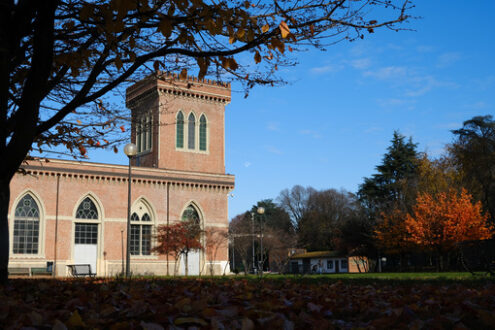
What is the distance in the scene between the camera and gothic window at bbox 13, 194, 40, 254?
109 ft

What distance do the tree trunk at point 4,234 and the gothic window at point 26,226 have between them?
2923cm

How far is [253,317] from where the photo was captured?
2.79 metres

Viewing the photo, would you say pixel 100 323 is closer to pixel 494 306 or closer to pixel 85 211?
pixel 494 306

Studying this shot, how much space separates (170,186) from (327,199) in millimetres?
33395

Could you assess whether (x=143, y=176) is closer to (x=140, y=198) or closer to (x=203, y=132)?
(x=140, y=198)

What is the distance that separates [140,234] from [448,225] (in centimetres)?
2214

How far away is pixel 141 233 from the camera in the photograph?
38.3 meters

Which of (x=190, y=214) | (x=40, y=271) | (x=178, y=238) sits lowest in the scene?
Answer: (x=40, y=271)

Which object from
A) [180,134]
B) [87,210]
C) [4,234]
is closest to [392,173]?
[180,134]

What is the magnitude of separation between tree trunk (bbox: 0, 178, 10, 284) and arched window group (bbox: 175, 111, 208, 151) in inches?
1402

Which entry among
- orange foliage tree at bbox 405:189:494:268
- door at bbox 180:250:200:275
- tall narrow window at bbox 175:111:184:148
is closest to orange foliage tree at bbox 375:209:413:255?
orange foliage tree at bbox 405:189:494:268

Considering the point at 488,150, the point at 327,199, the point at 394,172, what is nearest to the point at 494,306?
the point at 488,150

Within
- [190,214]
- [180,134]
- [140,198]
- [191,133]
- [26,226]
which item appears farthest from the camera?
[191,133]

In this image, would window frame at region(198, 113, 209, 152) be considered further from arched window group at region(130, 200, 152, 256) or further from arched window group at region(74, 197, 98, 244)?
arched window group at region(74, 197, 98, 244)
